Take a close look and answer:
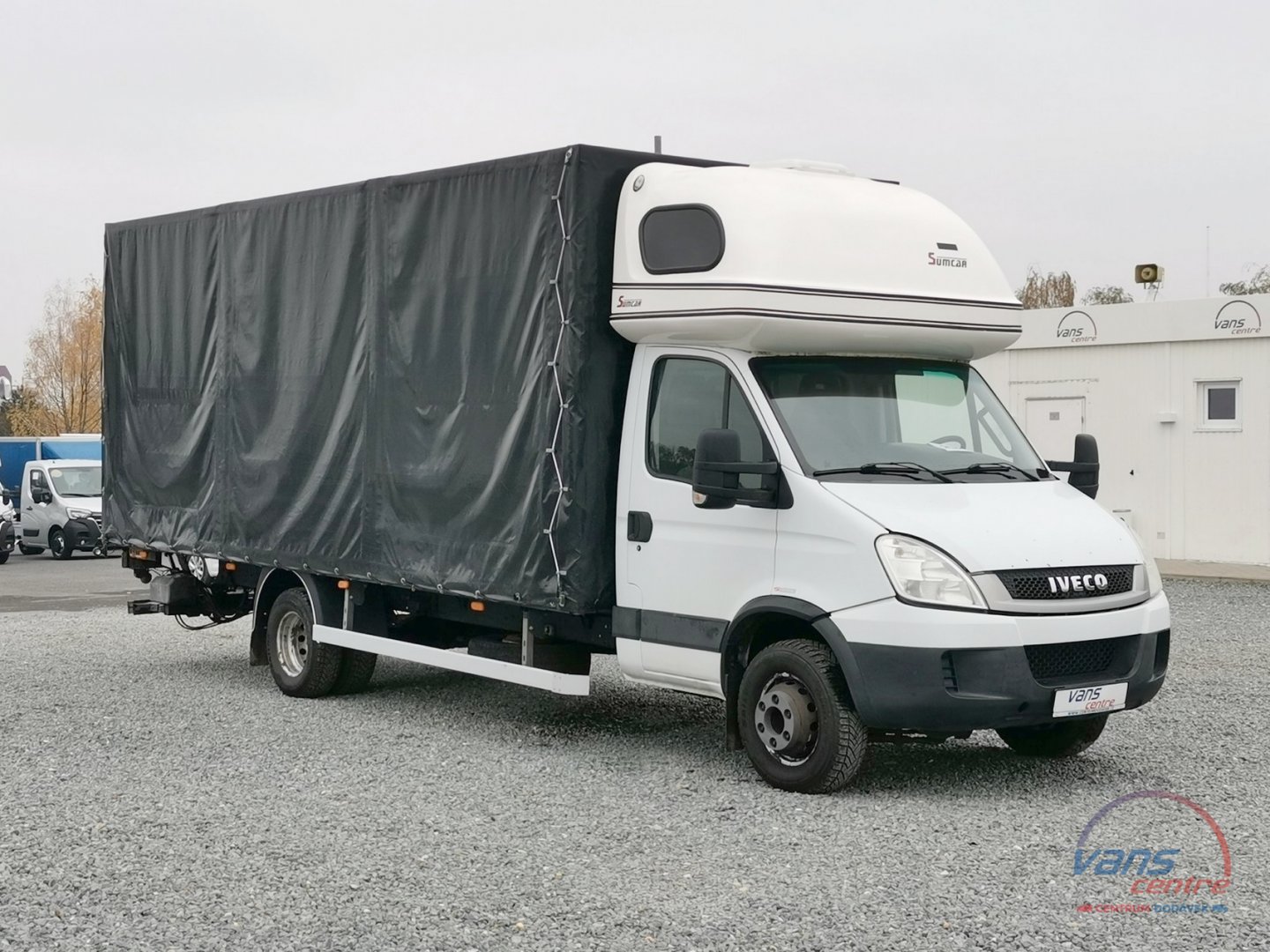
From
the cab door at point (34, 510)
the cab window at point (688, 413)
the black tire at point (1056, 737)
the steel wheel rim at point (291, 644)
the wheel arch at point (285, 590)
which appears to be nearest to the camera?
the cab window at point (688, 413)

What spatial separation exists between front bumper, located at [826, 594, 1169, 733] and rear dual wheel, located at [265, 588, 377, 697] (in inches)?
178

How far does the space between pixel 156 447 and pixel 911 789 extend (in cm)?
701

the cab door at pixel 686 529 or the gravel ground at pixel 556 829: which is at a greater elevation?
the cab door at pixel 686 529

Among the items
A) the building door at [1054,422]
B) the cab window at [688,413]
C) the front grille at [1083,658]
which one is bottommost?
the front grille at [1083,658]

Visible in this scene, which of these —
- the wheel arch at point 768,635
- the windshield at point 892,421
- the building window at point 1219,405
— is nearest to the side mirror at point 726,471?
the windshield at point 892,421

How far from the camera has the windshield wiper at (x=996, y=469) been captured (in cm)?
797

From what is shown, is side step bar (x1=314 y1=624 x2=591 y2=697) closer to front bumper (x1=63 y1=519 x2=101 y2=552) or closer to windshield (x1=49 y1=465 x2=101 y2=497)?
front bumper (x1=63 y1=519 x2=101 y2=552)

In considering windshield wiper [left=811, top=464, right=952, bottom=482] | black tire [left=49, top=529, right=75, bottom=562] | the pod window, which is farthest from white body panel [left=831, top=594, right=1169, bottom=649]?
black tire [left=49, top=529, right=75, bottom=562]

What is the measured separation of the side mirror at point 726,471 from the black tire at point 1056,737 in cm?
192

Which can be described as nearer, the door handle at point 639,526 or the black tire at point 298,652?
the door handle at point 639,526

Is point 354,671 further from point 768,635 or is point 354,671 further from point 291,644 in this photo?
point 768,635

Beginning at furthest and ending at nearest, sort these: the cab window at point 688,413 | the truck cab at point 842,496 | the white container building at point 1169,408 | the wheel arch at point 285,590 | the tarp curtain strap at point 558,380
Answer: the white container building at point 1169,408
the wheel arch at point 285,590
the tarp curtain strap at point 558,380
the cab window at point 688,413
the truck cab at point 842,496

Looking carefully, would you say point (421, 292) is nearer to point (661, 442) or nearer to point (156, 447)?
point (661, 442)

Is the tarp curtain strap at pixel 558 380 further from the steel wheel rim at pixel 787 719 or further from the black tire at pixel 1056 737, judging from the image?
the black tire at pixel 1056 737
